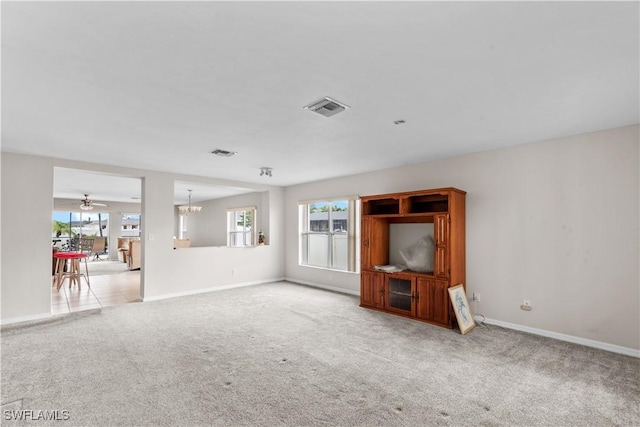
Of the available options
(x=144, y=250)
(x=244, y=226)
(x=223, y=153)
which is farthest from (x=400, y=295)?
(x=244, y=226)

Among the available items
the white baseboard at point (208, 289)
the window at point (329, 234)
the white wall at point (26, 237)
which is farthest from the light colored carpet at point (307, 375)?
the window at point (329, 234)

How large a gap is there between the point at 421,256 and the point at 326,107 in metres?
2.78

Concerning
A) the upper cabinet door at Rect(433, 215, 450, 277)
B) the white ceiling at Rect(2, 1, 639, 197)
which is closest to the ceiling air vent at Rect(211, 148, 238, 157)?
the white ceiling at Rect(2, 1, 639, 197)

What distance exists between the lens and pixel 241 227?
31.5ft

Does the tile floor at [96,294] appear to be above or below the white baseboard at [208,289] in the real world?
below

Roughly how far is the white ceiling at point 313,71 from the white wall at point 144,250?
80 centimetres

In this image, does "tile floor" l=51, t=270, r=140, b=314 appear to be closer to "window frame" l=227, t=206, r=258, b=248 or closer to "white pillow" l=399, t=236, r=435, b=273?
"window frame" l=227, t=206, r=258, b=248

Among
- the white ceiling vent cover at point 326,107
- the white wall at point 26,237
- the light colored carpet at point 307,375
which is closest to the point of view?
the light colored carpet at point 307,375

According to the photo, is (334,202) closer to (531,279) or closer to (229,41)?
(531,279)

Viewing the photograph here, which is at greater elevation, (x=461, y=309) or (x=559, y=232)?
(x=559, y=232)

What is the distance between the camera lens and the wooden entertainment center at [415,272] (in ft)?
13.6

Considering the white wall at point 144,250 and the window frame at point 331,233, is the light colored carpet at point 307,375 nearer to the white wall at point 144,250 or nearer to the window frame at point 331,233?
the white wall at point 144,250

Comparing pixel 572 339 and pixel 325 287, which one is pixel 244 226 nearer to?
pixel 325 287

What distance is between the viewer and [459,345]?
346 cm
